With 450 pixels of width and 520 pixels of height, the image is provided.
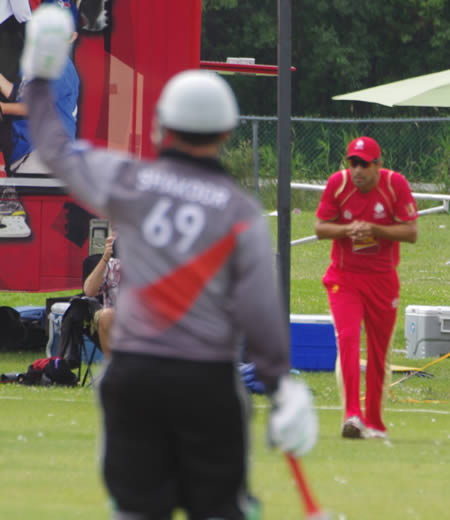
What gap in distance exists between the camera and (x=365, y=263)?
796 cm

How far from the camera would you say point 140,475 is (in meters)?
3.44

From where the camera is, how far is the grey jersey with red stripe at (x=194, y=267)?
3.48 metres

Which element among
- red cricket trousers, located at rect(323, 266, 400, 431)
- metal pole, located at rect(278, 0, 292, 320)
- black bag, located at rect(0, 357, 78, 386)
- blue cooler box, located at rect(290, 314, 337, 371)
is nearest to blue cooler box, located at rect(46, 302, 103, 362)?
black bag, located at rect(0, 357, 78, 386)

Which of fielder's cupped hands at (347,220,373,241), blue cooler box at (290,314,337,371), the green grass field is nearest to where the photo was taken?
the green grass field

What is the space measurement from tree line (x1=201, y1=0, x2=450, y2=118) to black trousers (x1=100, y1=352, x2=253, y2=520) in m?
35.3

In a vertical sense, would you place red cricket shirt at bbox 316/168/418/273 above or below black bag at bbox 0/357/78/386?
above

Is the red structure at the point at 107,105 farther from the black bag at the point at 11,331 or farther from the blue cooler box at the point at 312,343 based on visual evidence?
the blue cooler box at the point at 312,343

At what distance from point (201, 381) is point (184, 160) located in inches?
24.8

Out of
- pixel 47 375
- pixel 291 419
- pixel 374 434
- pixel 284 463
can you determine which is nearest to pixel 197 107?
pixel 291 419

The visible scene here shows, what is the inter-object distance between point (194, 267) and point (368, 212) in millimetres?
4638

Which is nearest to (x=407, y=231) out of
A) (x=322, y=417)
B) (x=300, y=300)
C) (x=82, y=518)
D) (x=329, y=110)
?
(x=322, y=417)

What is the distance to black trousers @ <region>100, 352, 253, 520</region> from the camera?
3436 millimetres

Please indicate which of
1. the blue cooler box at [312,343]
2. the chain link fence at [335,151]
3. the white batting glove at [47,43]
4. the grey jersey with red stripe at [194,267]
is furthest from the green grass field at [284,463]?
the chain link fence at [335,151]

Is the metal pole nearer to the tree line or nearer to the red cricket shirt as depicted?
the red cricket shirt
